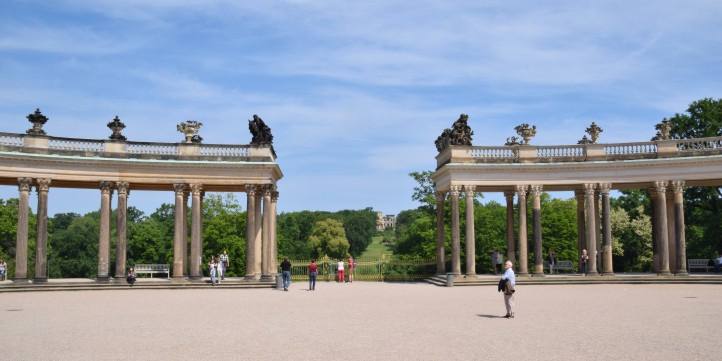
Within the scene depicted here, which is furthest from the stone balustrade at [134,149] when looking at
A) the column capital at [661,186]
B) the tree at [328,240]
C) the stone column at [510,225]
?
the tree at [328,240]

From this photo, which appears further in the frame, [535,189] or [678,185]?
[535,189]

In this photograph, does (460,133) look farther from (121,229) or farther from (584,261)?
(121,229)

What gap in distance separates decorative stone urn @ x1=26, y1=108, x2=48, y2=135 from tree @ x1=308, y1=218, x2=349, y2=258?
366 ft

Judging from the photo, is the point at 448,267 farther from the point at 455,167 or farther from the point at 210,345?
the point at 210,345

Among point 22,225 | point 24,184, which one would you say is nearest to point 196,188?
point 24,184

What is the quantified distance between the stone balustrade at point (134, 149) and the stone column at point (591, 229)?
25823 millimetres

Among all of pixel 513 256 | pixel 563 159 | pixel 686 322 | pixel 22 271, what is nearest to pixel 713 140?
pixel 563 159

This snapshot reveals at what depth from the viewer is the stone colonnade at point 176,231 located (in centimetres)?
4862

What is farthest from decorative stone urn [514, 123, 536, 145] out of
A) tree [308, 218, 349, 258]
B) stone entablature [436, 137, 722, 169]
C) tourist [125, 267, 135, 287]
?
tree [308, 218, 349, 258]

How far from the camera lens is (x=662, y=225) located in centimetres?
5178

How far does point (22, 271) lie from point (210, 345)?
3528 cm

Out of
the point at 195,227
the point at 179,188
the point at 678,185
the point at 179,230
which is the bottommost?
the point at 179,230

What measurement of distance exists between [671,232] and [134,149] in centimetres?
4372

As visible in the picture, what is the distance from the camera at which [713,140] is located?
51594mm
